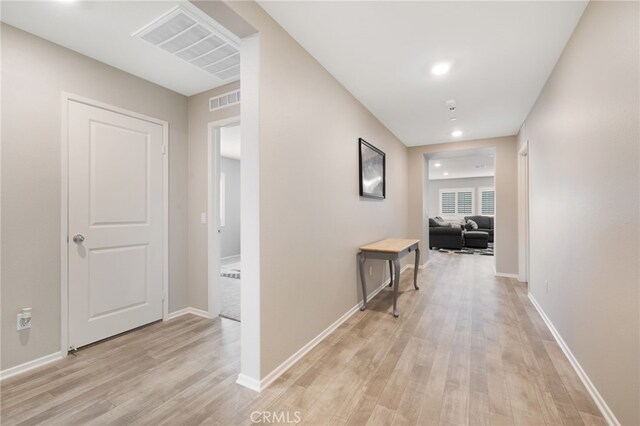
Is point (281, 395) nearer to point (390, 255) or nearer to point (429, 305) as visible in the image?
point (390, 255)

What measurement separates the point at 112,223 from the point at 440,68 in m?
3.26

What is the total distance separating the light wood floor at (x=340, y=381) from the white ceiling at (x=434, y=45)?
2385mm

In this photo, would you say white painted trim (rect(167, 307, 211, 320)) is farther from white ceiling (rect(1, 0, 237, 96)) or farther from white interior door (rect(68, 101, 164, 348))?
white ceiling (rect(1, 0, 237, 96))

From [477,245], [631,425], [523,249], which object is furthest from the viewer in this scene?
[477,245]

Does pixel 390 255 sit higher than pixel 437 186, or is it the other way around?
pixel 437 186

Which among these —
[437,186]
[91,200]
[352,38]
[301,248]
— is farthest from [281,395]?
[437,186]

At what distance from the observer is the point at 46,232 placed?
208 cm

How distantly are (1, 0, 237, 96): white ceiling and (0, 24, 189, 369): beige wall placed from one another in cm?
13

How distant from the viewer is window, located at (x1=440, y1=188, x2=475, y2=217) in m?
10.7

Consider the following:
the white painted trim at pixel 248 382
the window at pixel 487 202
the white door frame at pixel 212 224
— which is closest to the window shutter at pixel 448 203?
the window at pixel 487 202

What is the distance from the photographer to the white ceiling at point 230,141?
14.9ft

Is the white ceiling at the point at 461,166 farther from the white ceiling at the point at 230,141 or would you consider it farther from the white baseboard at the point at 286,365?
the white baseboard at the point at 286,365

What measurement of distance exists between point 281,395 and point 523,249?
448 centimetres

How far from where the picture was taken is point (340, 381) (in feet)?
5.96
